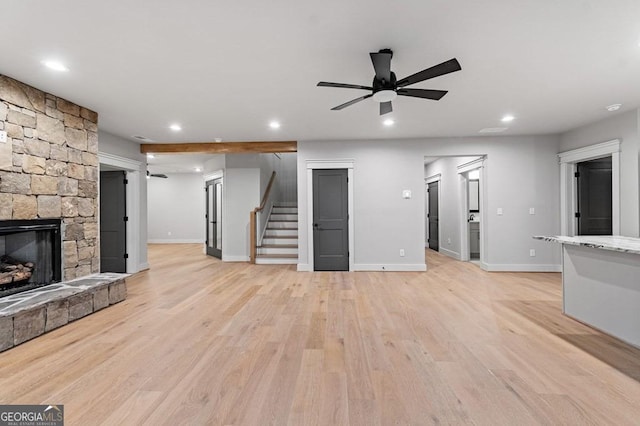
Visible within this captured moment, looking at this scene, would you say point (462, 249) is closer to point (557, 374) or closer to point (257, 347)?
A: point (557, 374)

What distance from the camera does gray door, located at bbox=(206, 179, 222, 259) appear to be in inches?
289

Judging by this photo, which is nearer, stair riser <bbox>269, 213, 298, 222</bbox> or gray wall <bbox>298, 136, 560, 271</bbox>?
gray wall <bbox>298, 136, 560, 271</bbox>

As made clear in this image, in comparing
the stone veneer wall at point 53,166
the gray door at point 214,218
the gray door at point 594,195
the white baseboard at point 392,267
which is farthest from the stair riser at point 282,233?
the gray door at point 594,195

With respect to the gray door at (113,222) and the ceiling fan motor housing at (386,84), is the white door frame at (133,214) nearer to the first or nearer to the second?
the gray door at (113,222)

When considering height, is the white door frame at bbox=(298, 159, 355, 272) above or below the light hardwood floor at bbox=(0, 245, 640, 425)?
above

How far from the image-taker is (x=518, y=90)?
11.1 ft

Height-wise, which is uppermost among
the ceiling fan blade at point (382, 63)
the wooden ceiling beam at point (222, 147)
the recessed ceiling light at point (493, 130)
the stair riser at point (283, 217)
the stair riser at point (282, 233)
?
the recessed ceiling light at point (493, 130)

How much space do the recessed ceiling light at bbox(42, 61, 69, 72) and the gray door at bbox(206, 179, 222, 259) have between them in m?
4.51

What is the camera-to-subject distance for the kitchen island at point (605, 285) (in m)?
2.47

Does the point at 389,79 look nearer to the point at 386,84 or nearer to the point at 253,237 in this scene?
the point at 386,84

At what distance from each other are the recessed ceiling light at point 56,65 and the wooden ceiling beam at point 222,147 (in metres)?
3.06

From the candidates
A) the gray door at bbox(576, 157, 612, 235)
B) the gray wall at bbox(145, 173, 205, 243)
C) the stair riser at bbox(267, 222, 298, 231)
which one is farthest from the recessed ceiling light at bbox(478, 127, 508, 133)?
the gray wall at bbox(145, 173, 205, 243)

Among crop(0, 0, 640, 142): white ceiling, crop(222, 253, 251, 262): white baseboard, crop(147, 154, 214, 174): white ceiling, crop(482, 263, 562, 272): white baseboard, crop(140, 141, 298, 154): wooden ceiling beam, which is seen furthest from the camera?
crop(147, 154, 214, 174): white ceiling

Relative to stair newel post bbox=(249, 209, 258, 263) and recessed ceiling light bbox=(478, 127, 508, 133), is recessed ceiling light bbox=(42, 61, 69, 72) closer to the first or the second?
stair newel post bbox=(249, 209, 258, 263)
